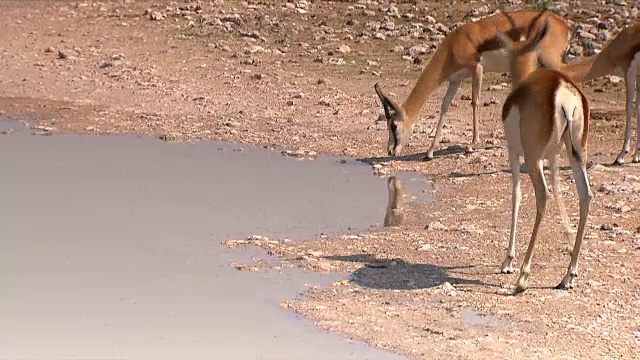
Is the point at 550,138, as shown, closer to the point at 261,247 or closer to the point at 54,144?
the point at 261,247

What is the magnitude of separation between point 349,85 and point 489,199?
4212 millimetres

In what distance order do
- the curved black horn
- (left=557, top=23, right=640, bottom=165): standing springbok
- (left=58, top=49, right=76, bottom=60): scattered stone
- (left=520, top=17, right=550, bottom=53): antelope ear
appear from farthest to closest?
1. (left=58, top=49, right=76, bottom=60): scattered stone
2. the curved black horn
3. (left=520, top=17, right=550, bottom=53): antelope ear
4. (left=557, top=23, right=640, bottom=165): standing springbok

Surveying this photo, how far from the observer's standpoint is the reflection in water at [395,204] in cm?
889

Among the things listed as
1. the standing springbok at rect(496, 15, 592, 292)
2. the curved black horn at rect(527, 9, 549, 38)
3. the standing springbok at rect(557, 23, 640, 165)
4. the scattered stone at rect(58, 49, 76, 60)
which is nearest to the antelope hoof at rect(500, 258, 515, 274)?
the standing springbok at rect(496, 15, 592, 292)

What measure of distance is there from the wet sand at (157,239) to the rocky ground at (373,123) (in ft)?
0.89

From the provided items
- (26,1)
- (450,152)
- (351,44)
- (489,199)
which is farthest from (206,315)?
(26,1)

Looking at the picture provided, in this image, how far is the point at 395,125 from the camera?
10789 mm

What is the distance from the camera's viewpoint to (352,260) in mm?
7848

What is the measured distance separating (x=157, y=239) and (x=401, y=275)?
1.71 meters

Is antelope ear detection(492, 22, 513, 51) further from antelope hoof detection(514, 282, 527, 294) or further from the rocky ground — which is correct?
antelope hoof detection(514, 282, 527, 294)

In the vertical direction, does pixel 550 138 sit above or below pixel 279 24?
above

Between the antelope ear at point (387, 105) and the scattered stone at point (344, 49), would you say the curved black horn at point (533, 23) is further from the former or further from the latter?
the scattered stone at point (344, 49)

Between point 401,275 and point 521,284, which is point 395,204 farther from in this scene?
point 521,284

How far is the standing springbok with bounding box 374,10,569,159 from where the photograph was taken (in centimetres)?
1079
